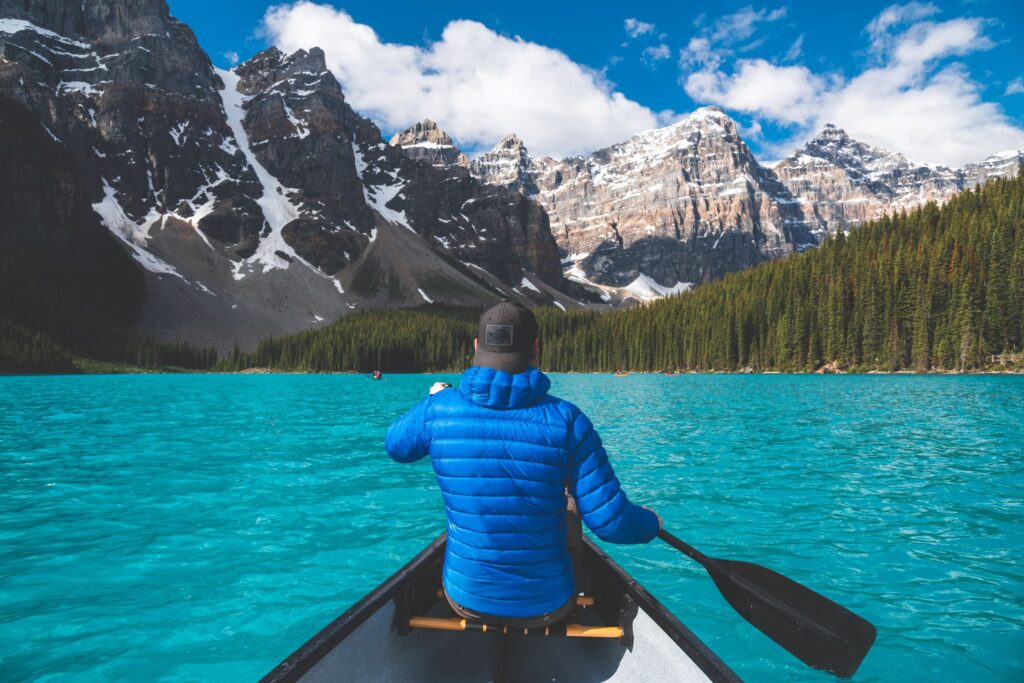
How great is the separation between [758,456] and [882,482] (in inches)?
202

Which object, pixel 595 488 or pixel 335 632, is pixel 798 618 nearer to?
pixel 595 488

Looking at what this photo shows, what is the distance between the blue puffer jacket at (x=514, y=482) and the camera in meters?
3.99

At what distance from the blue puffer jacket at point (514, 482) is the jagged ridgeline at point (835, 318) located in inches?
4017

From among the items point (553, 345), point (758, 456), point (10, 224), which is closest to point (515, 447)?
point (758, 456)

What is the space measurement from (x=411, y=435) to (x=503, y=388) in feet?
3.17

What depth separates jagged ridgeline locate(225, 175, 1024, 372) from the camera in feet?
276

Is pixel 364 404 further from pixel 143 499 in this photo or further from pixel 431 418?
pixel 431 418

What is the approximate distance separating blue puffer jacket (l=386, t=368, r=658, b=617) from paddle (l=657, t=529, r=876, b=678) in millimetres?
1161

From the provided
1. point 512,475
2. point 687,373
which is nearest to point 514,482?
point 512,475

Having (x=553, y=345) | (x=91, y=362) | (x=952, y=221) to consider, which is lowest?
(x=91, y=362)

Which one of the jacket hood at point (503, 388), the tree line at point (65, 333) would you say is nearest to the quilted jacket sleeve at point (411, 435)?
the jacket hood at point (503, 388)

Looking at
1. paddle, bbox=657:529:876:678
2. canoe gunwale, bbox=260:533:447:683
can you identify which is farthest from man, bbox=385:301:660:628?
paddle, bbox=657:529:876:678

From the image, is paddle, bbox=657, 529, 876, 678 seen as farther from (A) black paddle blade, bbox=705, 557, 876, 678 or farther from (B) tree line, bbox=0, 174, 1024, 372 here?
(B) tree line, bbox=0, 174, 1024, 372

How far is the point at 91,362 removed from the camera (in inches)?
5669
